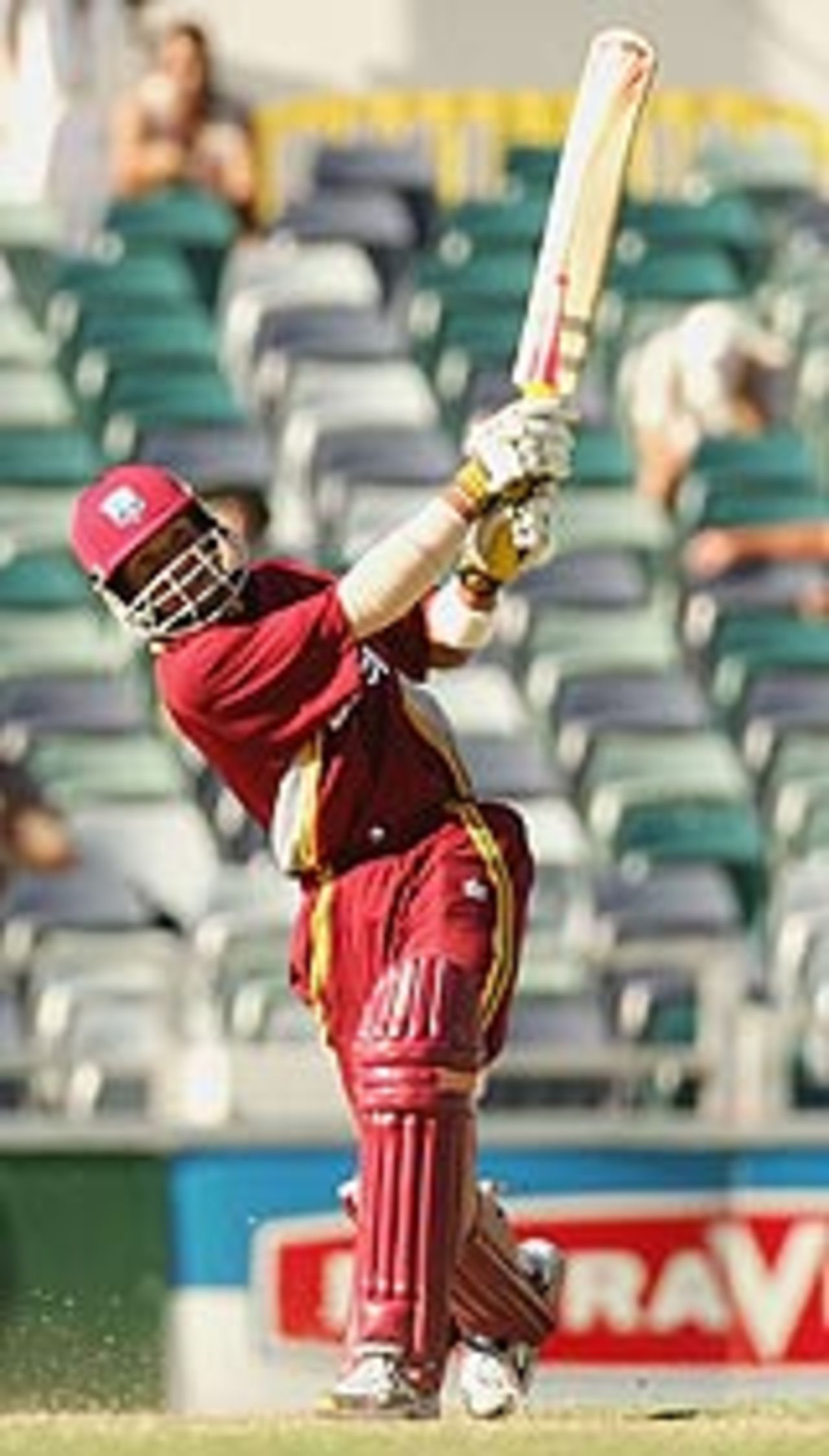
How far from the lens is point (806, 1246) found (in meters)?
14.0

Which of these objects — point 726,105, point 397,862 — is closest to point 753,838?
point 726,105

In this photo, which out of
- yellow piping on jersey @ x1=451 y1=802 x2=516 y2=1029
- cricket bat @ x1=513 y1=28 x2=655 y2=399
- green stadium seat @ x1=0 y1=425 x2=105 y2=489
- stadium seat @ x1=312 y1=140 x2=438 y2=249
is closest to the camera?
yellow piping on jersey @ x1=451 y1=802 x2=516 y2=1029

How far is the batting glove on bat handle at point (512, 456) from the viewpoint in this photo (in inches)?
406

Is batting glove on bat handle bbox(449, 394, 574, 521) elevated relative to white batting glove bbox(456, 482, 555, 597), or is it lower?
elevated

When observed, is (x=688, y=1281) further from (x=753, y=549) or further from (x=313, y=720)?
(x=753, y=549)

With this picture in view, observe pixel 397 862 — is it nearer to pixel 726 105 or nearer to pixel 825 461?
pixel 825 461

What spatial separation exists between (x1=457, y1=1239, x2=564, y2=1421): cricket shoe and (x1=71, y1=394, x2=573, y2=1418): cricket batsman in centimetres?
6

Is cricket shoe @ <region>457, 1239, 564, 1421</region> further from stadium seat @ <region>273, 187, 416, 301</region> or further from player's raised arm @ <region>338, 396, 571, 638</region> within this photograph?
stadium seat @ <region>273, 187, 416, 301</region>

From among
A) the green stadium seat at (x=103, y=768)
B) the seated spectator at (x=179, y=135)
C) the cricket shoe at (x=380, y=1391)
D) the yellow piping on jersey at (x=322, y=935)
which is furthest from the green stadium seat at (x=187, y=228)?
the cricket shoe at (x=380, y=1391)

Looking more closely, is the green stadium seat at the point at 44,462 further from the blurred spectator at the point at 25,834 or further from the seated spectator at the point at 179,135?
the blurred spectator at the point at 25,834

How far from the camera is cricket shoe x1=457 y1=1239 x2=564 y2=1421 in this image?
1077cm

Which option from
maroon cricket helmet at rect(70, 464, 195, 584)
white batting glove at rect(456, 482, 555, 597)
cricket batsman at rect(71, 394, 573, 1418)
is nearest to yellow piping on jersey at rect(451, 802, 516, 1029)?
cricket batsman at rect(71, 394, 573, 1418)

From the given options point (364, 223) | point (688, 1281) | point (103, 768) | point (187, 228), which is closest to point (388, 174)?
point (364, 223)

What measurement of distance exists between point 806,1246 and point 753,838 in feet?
9.12
